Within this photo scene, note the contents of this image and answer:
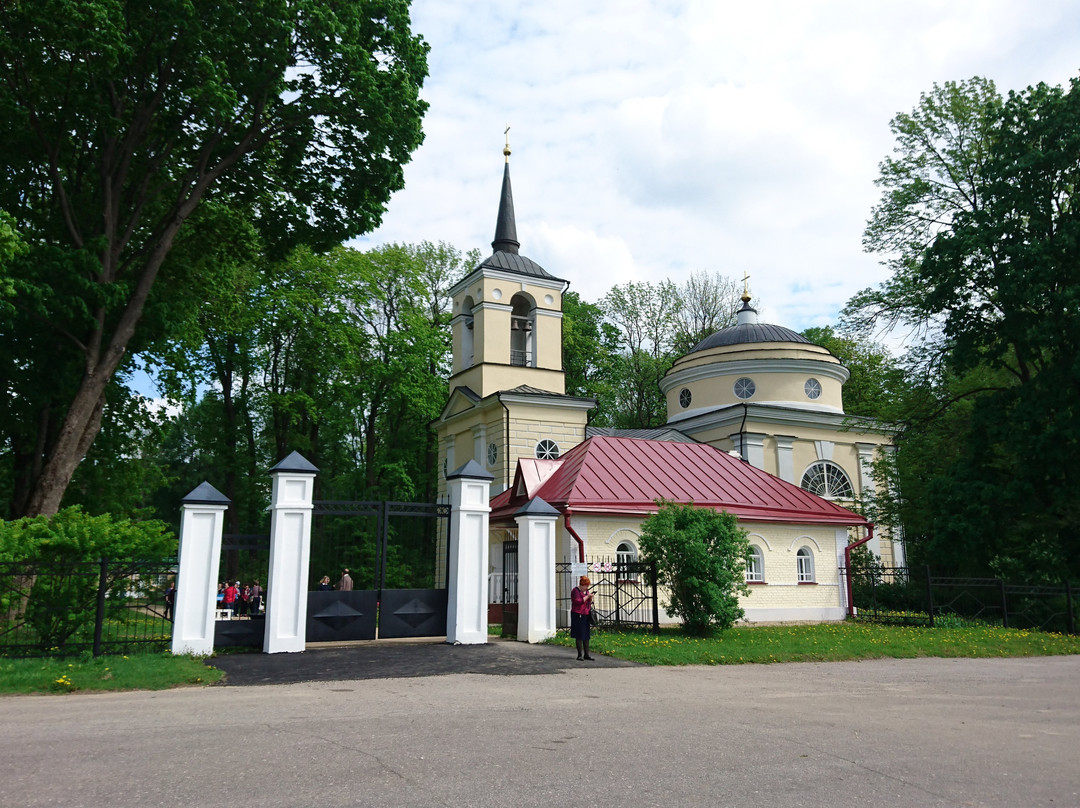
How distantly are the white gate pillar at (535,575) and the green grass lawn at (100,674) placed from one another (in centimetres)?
570

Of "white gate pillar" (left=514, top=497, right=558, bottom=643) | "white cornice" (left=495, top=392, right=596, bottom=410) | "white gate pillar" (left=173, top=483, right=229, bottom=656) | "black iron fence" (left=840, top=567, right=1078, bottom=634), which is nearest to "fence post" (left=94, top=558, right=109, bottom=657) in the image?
"white gate pillar" (left=173, top=483, right=229, bottom=656)

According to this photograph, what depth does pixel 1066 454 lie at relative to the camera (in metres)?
19.9

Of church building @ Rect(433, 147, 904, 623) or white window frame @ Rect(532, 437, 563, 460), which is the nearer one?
church building @ Rect(433, 147, 904, 623)

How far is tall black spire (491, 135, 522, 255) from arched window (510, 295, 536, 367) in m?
2.21

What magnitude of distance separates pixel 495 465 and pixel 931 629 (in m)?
13.9

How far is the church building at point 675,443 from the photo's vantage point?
19641 millimetres

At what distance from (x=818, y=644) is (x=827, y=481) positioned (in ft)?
58.5

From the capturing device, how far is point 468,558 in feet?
46.1

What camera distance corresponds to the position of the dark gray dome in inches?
1261

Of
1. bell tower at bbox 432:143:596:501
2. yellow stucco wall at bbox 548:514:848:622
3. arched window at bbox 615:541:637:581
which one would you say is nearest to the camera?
arched window at bbox 615:541:637:581

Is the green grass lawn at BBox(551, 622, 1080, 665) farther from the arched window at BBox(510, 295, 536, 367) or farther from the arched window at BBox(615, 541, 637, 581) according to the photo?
the arched window at BBox(510, 295, 536, 367)

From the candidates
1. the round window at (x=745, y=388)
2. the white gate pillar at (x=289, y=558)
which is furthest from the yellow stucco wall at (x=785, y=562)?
the round window at (x=745, y=388)

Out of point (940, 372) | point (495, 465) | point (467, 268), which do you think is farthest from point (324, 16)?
point (467, 268)

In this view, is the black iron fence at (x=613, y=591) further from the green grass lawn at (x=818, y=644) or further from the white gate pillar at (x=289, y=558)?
the white gate pillar at (x=289, y=558)
